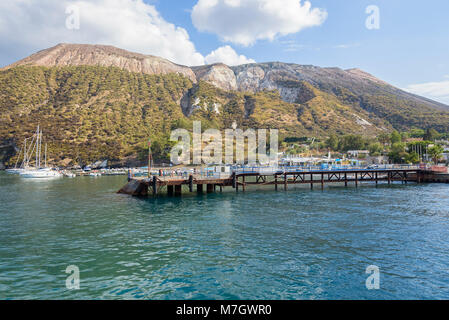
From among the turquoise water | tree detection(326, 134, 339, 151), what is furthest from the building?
the turquoise water

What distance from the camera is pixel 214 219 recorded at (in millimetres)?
33062

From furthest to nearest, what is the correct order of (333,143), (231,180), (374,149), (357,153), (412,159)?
(333,143) → (357,153) → (374,149) → (412,159) → (231,180)

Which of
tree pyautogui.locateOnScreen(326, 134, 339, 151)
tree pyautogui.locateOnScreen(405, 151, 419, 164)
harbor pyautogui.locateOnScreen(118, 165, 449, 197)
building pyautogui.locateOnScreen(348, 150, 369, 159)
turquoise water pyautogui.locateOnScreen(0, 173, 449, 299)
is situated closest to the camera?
turquoise water pyautogui.locateOnScreen(0, 173, 449, 299)

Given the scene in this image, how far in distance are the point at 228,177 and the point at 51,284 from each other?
1767 inches

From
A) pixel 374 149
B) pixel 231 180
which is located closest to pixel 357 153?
pixel 374 149

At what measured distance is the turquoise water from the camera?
1543 centimetres

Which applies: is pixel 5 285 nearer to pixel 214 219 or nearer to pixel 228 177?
pixel 214 219

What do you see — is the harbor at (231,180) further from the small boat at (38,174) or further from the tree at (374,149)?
the tree at (374,149)

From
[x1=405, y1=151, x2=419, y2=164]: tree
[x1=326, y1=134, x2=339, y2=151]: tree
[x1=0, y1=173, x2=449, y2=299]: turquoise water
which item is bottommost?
[x1=0, y1=173, x2=449, y2=299]: turquoise water

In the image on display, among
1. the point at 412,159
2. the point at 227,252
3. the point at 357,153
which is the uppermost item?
the point at 357,153

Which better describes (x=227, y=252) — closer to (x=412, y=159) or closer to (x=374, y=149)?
(x=412, y=159)

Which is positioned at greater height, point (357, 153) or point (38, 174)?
point (357, 153)

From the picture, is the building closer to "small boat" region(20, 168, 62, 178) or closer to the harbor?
the harbor

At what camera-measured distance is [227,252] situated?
2128 centimetres
